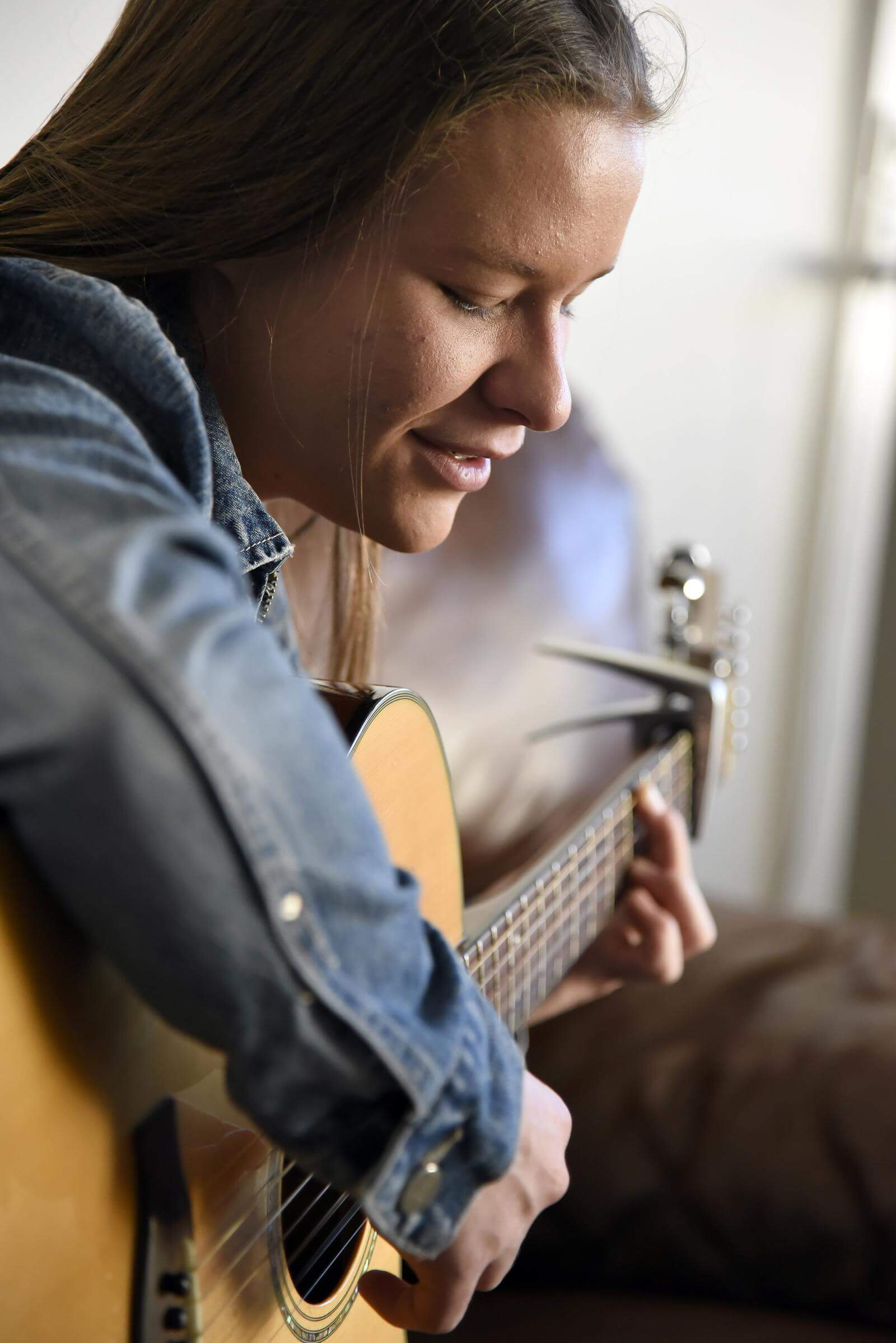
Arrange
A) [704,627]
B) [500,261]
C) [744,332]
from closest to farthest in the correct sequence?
[500,261], [704,627], [744,332]

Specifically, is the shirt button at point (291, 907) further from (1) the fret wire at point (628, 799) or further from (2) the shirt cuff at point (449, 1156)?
(1) the fret wire at point (628, 799)

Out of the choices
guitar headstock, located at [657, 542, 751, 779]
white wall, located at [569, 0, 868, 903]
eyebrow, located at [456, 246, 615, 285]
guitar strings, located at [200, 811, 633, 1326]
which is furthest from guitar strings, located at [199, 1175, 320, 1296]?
white wall, located at [569, 0, 868, 903]

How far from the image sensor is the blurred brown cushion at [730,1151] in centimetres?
86

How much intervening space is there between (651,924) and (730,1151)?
0.63ft

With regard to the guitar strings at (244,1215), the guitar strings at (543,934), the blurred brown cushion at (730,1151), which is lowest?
the blurred brown cushion at (730,1151)

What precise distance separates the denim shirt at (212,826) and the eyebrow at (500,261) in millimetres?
203

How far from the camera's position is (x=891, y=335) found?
6.64ft

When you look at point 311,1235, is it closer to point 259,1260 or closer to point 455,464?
point 259,1260

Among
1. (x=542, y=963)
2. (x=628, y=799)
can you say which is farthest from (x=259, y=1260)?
(x=628, y=799)

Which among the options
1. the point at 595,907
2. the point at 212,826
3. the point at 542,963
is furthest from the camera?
the point at 595,907

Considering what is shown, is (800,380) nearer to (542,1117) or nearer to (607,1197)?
(607,1197)

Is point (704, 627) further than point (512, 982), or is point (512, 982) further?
point (704, 627)

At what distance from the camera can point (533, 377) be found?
0.61 m

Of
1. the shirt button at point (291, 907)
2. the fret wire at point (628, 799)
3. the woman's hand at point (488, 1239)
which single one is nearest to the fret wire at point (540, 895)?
the fret wire at point (628, 799)
